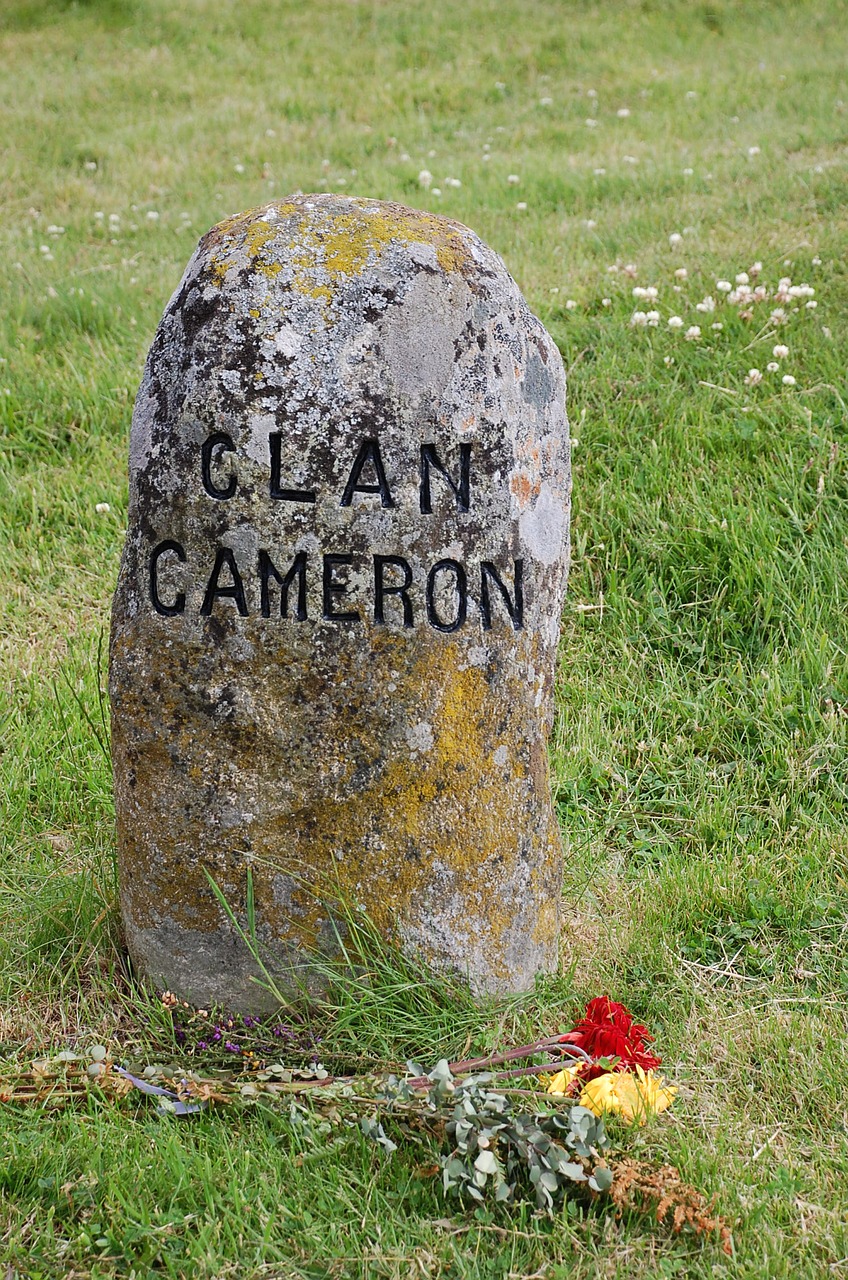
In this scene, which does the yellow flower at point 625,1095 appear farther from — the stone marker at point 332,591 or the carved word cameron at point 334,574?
the carved word cameron at point 334,574

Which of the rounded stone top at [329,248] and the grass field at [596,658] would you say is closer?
the grass field at [596,658]

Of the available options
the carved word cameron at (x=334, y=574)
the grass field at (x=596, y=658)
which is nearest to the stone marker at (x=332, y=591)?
the carved word cameron at (x=334, y=574)

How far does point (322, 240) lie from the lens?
2.74m

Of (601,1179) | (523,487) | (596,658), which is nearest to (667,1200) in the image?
(601,1179)

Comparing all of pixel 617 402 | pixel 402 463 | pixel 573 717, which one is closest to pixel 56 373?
pixel 617 402

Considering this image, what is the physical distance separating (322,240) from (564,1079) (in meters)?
2.01

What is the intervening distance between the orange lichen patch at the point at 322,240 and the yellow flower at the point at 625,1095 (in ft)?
6.16

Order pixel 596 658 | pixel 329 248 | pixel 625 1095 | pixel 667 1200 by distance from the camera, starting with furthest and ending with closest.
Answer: pixel 596 658 → pixel 329 248 → pixel 625 1095 → pixel 667 1200

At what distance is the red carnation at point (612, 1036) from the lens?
267 cm

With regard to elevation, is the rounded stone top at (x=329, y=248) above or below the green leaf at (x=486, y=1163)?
above

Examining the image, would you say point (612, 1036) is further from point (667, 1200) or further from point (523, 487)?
point (523, 487)

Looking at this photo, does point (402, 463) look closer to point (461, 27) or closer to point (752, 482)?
point (752, 482)

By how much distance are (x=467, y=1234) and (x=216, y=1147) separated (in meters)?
0.58

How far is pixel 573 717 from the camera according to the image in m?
4.22
